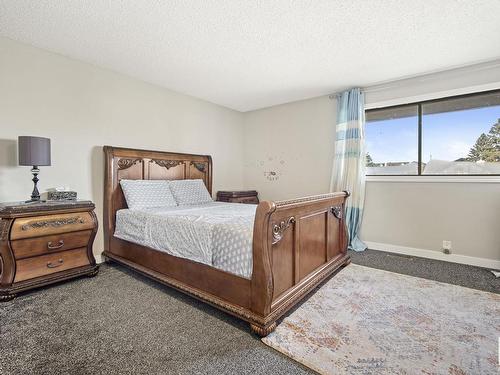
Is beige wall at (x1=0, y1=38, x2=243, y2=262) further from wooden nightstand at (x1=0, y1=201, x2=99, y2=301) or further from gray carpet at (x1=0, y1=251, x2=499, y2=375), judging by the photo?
gray carpet at (x1=0, y1=251, x2=499, y2=375)

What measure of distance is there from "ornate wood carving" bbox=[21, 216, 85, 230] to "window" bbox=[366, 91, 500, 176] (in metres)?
3.77

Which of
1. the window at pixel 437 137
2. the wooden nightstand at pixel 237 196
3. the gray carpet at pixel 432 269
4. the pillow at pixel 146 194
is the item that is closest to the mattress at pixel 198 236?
the pillow at pixel 146 194

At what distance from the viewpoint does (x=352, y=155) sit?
12.2ft

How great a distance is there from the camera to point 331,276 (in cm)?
267

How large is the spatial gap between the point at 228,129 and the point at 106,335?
385cm

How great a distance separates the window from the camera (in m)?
3.04

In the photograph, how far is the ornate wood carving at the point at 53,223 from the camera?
87.2 inches

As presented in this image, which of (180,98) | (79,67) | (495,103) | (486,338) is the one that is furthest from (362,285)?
(79,67)

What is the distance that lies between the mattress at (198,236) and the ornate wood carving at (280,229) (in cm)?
17

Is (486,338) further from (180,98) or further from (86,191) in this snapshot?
(180,98)

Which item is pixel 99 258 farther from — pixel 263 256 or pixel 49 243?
pixel 263 256

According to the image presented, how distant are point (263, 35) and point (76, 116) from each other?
2.26m

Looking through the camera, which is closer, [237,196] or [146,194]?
[146,194]

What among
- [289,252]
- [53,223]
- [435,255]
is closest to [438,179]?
[435,255]
